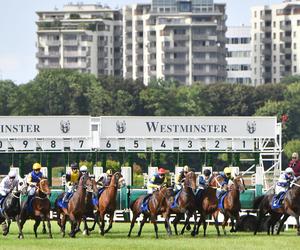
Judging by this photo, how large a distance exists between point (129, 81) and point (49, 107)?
11.9 meters

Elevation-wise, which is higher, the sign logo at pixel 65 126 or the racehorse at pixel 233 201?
the sign logo at pixel 65 126

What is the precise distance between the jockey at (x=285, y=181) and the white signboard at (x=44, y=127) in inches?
1056

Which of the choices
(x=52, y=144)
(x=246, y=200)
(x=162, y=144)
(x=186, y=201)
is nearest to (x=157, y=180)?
(x=186, y=201)

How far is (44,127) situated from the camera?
247 ft

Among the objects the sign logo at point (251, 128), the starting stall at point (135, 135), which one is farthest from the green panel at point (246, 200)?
the sign logo at point (251, 128)

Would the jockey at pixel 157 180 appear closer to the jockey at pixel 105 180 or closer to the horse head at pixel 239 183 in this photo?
the jockey at pixel 105 180

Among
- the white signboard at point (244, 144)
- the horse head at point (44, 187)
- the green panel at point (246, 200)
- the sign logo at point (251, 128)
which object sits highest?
the sign logo at point (251, 128)

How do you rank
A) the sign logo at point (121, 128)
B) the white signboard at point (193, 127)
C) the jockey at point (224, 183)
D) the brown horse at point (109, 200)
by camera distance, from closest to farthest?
1. the brown horse at point (109, 200)
2. the jockey at point (224, 183)
3. the sign logo at point (121, 128)
4. the white signboard at point (193, 127)

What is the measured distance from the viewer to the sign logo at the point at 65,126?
2960 inches

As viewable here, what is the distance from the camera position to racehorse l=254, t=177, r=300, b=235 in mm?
47969

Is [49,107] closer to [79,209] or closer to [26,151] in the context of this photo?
[26,151]

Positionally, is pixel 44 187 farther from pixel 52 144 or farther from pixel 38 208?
A: pixel 52 144

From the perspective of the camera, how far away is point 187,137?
2985 inches

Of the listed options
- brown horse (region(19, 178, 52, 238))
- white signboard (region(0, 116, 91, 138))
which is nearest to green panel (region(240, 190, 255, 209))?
brown horse (region(19, 178, 52, 238))
